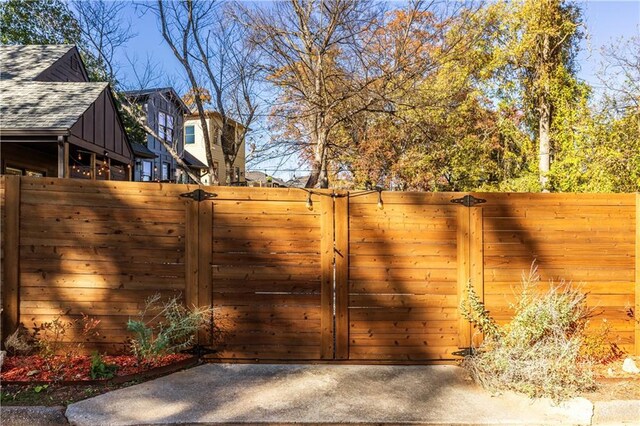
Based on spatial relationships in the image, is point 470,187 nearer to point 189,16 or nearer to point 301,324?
point 189,16

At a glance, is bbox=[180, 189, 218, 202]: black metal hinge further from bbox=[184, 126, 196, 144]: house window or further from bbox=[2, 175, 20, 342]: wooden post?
bbox=[184, 126, 196, 144]: house window

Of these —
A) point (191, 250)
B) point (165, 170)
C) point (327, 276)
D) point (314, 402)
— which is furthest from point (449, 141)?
point (165, 170)

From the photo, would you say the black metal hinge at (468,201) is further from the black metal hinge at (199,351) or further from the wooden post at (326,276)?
the black metal hinge at (199,351)

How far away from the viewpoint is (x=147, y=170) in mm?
22312

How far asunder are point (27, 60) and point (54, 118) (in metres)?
5.18

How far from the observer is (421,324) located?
15.6ft

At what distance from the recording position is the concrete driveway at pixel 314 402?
3467mm

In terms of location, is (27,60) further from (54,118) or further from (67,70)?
(54,118)

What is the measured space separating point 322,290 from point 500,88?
12.3 m

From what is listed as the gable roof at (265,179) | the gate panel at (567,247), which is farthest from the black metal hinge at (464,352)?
the gable roof at (265,179)

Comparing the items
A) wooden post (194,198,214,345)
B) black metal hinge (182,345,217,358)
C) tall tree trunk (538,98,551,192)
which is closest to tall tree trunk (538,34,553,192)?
tall tree trunk (538,98,551,192)

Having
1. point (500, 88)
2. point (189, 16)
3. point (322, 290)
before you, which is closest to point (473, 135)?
point (500, 88)

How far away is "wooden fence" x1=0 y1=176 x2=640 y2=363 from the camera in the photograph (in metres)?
4.62

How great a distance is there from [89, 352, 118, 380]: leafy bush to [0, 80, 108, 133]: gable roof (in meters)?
6.26
